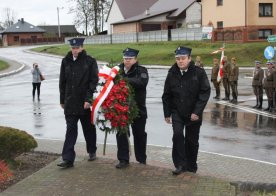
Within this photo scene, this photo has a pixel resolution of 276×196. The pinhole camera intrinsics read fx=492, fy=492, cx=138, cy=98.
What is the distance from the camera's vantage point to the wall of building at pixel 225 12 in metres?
50.6

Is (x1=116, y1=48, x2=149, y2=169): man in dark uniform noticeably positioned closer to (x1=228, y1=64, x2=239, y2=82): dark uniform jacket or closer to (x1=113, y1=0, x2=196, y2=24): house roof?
(x1=228, y1=64, x2=239, y2=82): dark uniform jacket

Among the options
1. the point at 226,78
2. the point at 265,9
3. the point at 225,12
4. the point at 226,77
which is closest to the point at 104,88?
the point at 226,78

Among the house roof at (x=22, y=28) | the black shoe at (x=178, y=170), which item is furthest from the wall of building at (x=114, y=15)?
the black shoe at (x=178, y=170)

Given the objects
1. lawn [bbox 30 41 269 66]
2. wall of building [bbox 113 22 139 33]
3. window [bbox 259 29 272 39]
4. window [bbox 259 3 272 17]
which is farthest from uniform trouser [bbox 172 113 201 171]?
wall of building [bbox 113 22 139 33]

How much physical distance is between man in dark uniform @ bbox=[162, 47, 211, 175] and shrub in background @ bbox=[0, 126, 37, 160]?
91.5 inches

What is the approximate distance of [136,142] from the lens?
792 centimetres

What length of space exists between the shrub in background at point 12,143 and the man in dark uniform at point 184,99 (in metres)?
2.32

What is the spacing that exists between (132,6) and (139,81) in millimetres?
79151

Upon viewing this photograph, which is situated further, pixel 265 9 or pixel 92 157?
pixel 265 9

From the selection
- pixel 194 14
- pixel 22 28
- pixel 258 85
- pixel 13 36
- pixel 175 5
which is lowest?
pixel 258 85

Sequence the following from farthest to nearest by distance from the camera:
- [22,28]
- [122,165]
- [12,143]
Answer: [22,28]
[12,143]
[122,165]

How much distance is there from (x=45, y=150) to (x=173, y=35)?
157 feet

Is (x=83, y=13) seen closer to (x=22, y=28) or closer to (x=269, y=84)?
(x=22, y=28)

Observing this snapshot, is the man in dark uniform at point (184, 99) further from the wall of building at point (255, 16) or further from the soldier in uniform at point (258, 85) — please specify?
the wall of building at point (255, 16)
